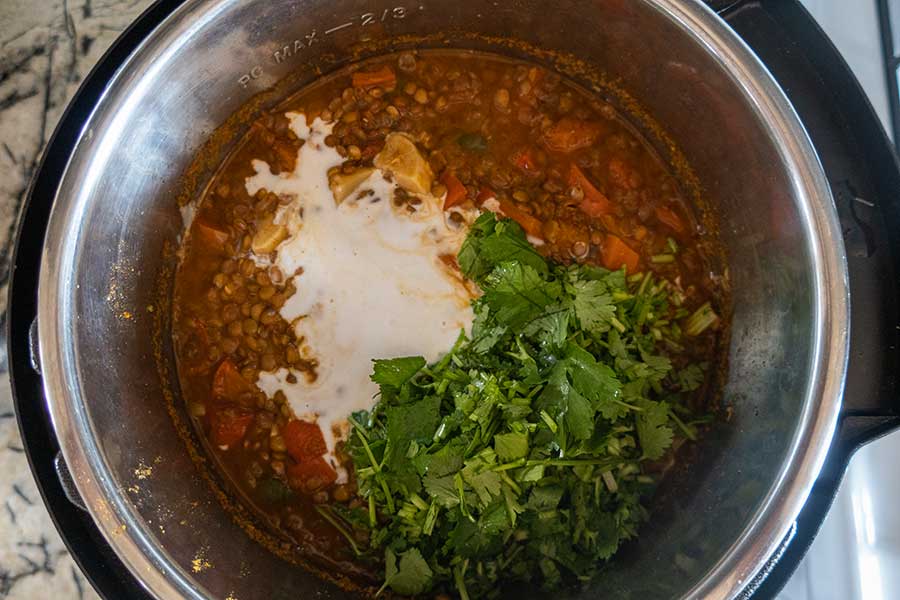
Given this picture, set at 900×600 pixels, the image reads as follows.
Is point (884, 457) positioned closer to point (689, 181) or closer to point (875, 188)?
point (875, 188)

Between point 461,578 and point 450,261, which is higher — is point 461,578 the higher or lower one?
the lower one

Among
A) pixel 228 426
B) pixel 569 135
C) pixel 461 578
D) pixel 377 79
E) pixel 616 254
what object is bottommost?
pixel 461 578

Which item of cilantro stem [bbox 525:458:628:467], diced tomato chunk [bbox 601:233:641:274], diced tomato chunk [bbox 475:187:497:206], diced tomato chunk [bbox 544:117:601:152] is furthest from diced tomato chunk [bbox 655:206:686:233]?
cilantro stem [bbox 525:458:628:467]

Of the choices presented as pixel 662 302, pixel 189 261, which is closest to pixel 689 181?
pixel 662 302

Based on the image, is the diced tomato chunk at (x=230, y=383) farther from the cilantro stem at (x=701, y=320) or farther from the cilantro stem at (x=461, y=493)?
the cilantro stem at (x=701, y=320)

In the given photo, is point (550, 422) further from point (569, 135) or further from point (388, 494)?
point (569, 135)

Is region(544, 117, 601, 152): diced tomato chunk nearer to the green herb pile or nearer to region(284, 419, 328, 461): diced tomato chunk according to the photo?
the green herb pile

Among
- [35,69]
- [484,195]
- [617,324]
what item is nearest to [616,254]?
[617,324]
